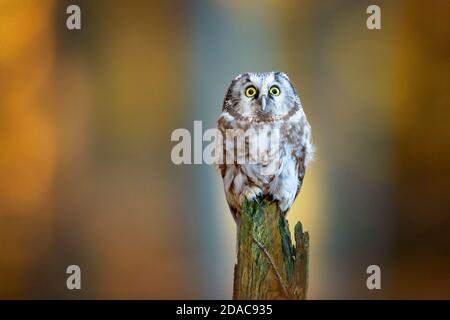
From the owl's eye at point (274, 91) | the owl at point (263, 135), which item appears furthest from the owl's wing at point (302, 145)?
the owl's eye at point (274, 91)

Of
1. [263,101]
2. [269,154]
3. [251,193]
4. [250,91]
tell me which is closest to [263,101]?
[263,101]

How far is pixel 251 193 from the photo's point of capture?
297 centimetres

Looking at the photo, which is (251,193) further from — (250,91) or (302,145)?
(250,91)

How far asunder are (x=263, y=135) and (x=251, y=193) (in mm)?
Answer: 273

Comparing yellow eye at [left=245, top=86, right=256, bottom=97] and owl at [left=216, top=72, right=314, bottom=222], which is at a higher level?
yellow eye at [left=245, top=86, right=256, bottom=97]

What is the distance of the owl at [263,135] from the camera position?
9.66 feet

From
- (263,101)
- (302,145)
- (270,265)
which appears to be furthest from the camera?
(302,145)

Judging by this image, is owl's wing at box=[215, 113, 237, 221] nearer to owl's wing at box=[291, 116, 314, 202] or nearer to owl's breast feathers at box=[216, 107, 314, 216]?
owl's breast feathers at box=[216, 107, 314, 216]

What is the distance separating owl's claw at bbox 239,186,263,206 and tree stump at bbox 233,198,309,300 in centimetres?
44

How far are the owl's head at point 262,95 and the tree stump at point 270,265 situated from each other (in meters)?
0.65

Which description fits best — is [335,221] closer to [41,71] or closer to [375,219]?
[375,219]

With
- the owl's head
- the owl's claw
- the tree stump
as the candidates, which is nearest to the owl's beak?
the owl's head

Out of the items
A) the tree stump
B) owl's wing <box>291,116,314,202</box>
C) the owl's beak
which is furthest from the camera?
owl's wing <box>291,116,314,202</box>

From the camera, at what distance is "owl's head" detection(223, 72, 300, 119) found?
9.55 ft
